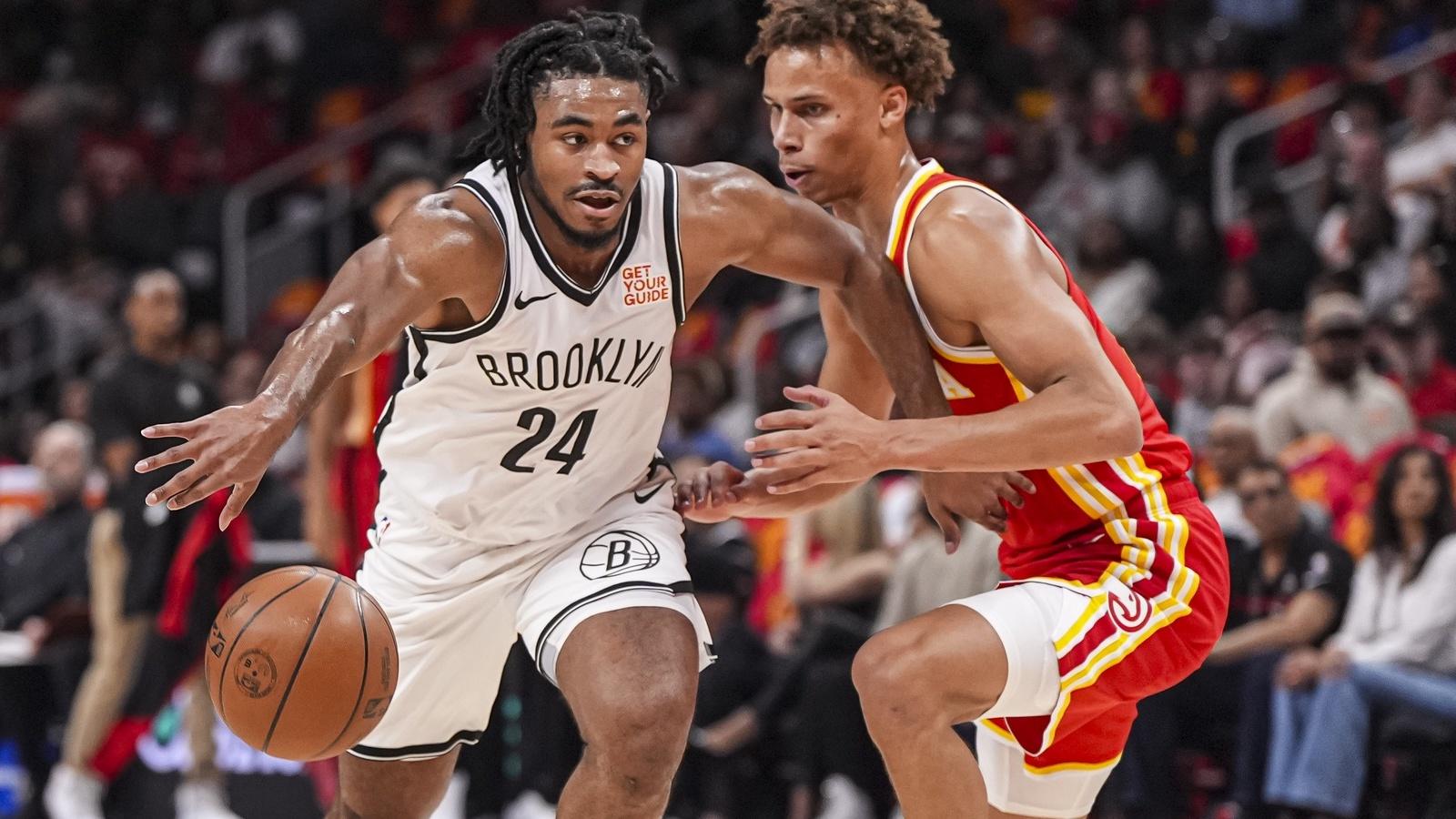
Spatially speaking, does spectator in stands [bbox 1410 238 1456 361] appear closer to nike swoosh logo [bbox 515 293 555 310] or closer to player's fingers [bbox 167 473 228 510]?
nike swoosh logo [bbox 515 293 555 310]

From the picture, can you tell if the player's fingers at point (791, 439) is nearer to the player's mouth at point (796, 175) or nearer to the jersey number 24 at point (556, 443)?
the jersey number 24 at point (556, 443)

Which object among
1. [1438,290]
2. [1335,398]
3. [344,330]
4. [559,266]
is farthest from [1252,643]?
[344,330]

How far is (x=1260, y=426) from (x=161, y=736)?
5105 mm

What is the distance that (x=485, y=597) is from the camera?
410cm

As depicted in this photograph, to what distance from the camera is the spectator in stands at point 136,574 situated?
24.6 ft

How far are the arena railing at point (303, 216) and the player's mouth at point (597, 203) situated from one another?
30.2 feet

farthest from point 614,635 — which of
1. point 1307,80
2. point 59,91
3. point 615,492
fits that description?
point 59,91

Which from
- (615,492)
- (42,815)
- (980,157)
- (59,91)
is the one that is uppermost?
(59,91)

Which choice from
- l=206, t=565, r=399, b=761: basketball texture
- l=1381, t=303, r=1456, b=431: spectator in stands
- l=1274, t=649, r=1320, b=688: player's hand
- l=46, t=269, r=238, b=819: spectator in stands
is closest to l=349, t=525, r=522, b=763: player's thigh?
l=206, t=565, r=399, b=761: basketball texture

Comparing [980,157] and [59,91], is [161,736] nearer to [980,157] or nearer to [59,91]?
[980,157]

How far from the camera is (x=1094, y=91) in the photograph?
11031 mm

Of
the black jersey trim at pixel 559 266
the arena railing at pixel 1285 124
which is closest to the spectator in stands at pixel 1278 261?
the arena railing at pixel 1285 124

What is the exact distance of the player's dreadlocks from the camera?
390 centimetres

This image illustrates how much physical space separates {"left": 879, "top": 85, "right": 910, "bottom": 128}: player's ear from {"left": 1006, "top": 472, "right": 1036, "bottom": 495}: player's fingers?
2.86 feet
